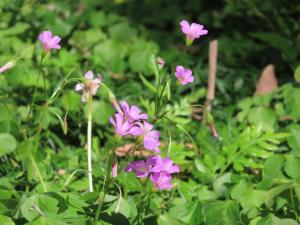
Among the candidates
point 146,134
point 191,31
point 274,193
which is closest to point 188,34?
point 191,31

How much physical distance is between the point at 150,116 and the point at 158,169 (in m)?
0.72

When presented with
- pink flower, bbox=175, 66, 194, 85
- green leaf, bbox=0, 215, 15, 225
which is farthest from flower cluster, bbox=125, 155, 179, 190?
green leaf, bbox=0, 215, 15, 225

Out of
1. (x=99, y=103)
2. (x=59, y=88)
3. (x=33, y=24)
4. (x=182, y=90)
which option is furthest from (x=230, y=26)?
(x=59, y=88)

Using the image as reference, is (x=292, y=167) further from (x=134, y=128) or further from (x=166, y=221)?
(x=134, y=128)

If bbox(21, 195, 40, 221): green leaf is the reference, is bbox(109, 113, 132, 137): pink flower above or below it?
above

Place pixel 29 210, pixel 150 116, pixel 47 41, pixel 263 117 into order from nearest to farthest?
pixel 29 210 < pixel 47 41 < pixel 150 116 < pixel 263 117

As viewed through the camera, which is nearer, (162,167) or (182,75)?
(162,167)

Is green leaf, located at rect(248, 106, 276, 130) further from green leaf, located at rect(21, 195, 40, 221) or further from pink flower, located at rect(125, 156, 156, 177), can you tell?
green leaf, located at rect(21, 195, 40, 221)

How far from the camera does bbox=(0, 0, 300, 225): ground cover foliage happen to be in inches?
66.8

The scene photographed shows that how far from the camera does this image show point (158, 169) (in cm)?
153

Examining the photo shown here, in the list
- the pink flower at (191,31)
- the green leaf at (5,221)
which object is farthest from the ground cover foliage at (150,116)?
the pink flower at (191,31)

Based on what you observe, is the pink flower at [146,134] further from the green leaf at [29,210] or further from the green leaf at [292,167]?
the green leaf at [292,167]

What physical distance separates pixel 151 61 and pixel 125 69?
17.8 inches

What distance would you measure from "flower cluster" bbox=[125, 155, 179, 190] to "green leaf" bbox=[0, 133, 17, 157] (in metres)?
0.52
